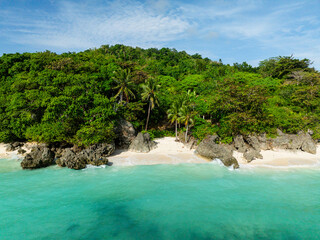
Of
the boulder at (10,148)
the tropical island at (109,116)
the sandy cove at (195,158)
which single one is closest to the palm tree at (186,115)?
the tropical island at (109,116)

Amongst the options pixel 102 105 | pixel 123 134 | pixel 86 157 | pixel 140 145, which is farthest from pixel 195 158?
pixel 102 105

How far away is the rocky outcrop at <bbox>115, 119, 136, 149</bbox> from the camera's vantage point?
28.2 m

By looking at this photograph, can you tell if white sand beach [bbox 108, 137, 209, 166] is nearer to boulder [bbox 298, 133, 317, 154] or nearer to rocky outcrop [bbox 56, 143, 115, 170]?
rocky outcrop [bbox 56, 143, 115, 170]

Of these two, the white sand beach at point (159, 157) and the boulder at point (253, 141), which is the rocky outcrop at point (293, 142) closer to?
→ the boulder at point (253, 141)

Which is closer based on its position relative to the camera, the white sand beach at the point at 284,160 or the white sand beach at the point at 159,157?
the white sand beach at the point at 284,160

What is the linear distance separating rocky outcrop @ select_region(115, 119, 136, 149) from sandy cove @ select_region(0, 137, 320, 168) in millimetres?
1396

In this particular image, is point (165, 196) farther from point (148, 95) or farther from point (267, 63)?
point (267, 63)

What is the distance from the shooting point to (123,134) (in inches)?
1117

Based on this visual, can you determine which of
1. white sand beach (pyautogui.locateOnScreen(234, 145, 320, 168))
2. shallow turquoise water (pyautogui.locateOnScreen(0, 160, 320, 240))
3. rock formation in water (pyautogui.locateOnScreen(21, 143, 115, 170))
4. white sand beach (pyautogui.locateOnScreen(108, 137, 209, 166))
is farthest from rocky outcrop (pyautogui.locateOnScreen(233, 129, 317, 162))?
rock formation in water (pyautogui.locateOnScreen(21, 143, 115, 170))

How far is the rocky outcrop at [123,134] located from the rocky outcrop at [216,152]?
10649 mm

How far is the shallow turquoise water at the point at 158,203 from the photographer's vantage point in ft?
39.0

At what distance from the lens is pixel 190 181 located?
18.8 m

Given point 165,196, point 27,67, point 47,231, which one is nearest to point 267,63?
point 165,196

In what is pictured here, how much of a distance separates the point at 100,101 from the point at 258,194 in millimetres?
21537
